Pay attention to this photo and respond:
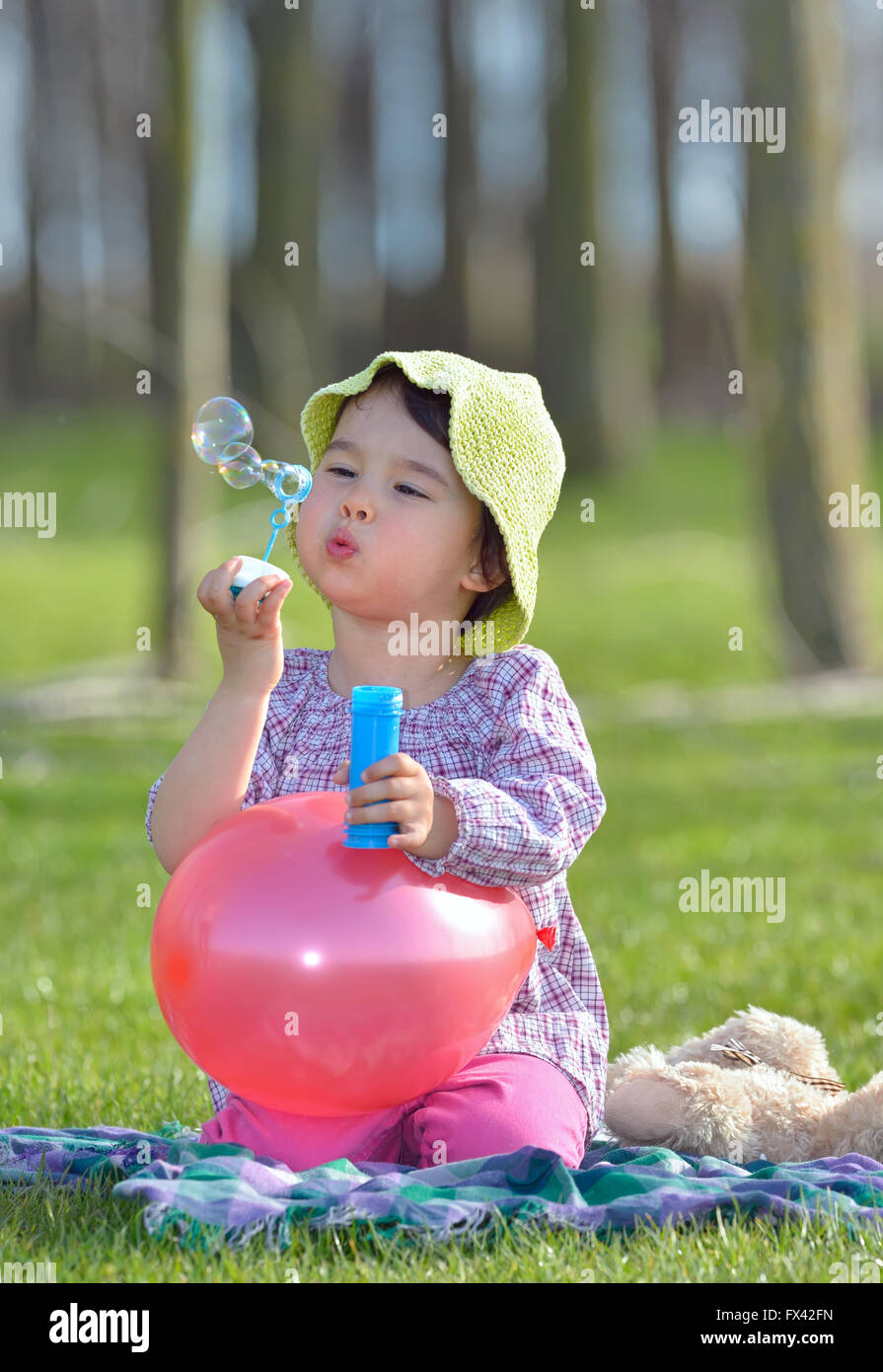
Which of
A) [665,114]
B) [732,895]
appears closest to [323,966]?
[732,895]

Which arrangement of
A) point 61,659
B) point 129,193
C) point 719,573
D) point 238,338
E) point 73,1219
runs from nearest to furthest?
point 73,1219 < point 61,659 < point 719,573 < point 238,338 < point 129,193

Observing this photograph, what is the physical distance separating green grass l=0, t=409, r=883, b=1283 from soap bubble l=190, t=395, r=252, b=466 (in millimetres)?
1566

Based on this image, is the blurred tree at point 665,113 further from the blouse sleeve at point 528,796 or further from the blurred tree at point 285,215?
the blouse sleeve at point 528,796

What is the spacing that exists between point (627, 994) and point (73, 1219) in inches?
102

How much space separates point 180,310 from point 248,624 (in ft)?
32.1

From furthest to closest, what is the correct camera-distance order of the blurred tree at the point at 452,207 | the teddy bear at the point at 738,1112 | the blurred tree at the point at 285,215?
the blurred tree at the point at 452,207, the blurred tree at the point at 285,215, the teddy bear at the point at 738,1112

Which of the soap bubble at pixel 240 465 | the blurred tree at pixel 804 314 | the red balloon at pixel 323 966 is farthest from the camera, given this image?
the blurred tree at pixel 804 314

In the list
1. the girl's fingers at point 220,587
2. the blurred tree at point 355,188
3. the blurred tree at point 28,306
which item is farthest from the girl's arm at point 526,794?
the blurred tree at point 28,306

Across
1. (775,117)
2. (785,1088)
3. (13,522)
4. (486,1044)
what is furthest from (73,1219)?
(13,522)

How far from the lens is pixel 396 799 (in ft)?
10.4

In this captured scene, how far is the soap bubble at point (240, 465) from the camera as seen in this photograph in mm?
3623
